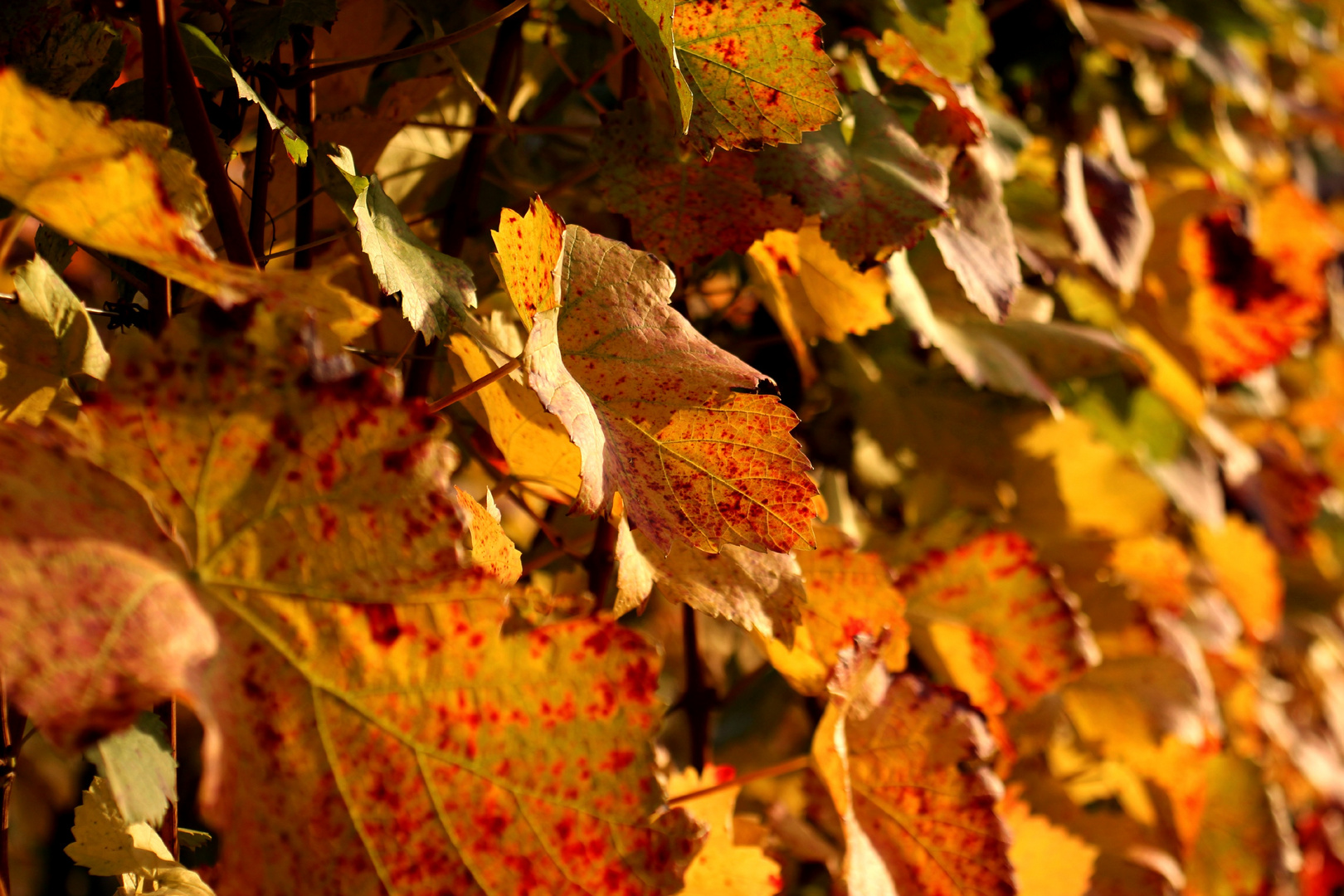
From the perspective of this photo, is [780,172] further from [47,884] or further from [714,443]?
[47,884]

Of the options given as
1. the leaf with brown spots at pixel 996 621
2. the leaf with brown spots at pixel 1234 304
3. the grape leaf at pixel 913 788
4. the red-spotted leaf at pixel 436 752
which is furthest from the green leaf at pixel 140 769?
the leaf with brown spots at pixel 1234 304

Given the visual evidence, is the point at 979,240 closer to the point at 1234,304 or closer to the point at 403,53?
the point at 403,53

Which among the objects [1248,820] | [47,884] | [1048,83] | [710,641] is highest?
[1048,83]

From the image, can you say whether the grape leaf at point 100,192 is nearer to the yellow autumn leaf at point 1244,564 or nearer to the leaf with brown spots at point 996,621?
the leaf with brown spots at point 996,621

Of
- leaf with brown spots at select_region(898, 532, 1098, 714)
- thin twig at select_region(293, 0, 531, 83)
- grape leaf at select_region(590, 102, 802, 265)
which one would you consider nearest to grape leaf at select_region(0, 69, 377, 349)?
thin twig at select_region(293, 0, 531, 83)

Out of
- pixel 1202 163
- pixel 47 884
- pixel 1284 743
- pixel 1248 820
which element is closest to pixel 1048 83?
pixel 1202 163

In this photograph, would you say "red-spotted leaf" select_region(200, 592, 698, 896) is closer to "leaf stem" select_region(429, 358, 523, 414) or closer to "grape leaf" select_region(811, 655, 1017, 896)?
"leaf stem" select_region(429, 358, 523, 414)

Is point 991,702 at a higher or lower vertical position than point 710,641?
higher
